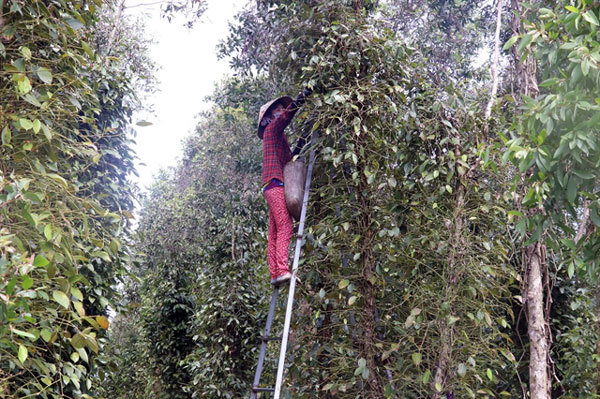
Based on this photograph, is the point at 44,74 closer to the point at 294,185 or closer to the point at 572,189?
the point at 294,185

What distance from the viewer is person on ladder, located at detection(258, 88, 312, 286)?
308cm

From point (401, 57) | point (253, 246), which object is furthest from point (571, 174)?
point (253, 246)

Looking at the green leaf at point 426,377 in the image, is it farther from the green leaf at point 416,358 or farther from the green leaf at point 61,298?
the green leaf at point 61,298

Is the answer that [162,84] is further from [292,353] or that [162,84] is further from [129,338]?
[292,353]

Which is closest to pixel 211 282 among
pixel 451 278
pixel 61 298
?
pixel 451 278

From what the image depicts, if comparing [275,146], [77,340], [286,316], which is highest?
[275,146]

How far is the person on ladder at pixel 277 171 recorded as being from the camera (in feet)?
10.1

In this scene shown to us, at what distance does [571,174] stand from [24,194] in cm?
210

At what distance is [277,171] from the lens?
320 cm

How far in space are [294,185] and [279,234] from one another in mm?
289

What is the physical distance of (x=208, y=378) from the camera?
616cm

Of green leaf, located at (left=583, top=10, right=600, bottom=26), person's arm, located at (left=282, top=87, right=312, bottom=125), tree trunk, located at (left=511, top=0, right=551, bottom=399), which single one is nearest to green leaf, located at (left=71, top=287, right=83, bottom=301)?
person's arm, located at (left=282, top=87, right=312, bottom=125)

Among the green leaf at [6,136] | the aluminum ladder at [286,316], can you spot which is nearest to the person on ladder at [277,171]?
the aluminum ladder at [286,316]

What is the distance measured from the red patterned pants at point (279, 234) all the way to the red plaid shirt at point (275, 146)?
0.09 m
